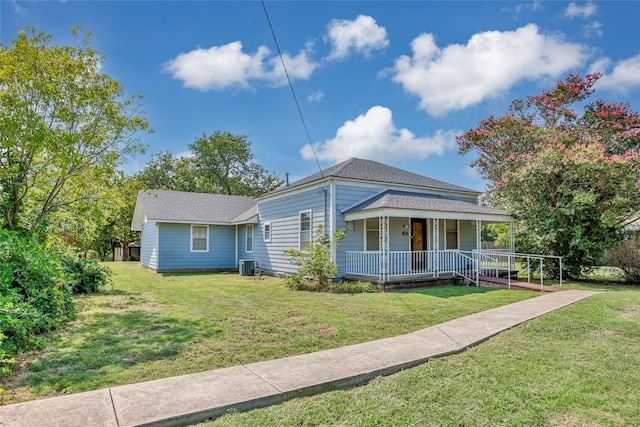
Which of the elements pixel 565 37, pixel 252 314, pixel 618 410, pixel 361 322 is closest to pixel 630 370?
pixel 618 410

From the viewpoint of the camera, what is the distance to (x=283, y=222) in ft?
49.4

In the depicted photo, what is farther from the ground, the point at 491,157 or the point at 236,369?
the point at 491,157

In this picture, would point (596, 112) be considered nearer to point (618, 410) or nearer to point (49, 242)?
point (618, 410)

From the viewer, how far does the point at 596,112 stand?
18625mm

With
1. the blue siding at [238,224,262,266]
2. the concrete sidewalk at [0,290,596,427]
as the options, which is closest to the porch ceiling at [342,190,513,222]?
the concrete sidewalk at [0,290,596,427]

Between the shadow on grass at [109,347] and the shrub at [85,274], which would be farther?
the shrub at [85,274]

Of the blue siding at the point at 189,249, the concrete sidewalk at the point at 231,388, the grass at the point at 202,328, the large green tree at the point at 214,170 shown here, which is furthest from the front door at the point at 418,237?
the large green tree at the point at 214,170

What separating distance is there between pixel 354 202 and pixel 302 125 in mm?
3333

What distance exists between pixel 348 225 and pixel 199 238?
8.98 meters

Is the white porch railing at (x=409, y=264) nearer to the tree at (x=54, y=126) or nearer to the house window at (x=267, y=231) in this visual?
the house window at (x=267, y=231)

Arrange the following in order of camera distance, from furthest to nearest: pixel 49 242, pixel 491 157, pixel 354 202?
1. pixel 491 157
2. pixel 354 202
3. pixel 49 242

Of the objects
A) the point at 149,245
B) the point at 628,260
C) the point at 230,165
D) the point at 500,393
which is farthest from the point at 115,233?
the point at 628,260

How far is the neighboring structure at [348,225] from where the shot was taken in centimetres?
1188

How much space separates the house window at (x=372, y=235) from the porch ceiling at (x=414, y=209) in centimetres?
83
